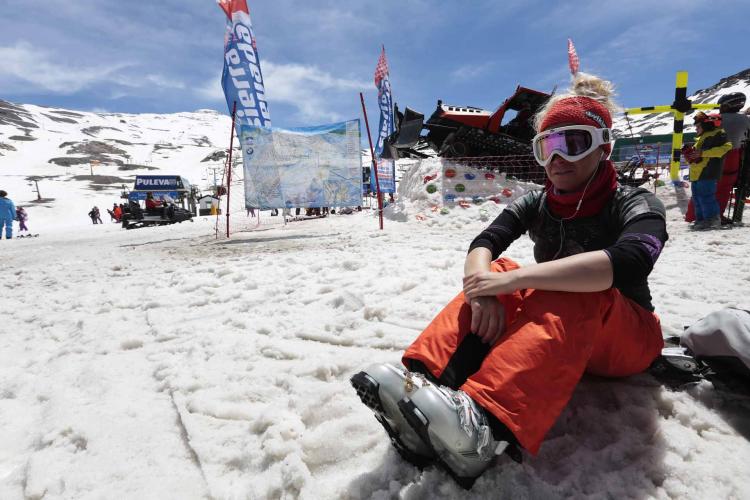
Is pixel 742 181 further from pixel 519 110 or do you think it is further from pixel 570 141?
pixel 570 141

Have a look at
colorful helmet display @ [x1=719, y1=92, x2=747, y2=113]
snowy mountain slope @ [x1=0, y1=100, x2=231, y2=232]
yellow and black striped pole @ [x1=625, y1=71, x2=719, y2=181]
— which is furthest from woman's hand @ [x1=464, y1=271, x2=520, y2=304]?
snowy mountain slope @ [x1=0, y1=100, x2=231, y2=232]

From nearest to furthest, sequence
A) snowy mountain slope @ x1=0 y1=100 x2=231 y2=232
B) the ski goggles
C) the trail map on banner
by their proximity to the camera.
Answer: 1. the ski goggles
2. the trail map on banner
3. snowy mountain slope @ x1=0 y1=100 x2=231 y2=232

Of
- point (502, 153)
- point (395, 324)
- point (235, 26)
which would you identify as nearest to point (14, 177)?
point (235, 26)

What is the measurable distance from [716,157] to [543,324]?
6.74 m

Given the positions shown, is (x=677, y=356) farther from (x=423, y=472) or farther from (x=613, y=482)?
(x=423, y=472)

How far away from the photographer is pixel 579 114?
60.5 inches

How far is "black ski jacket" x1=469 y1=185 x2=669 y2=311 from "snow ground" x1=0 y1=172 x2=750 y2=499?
1.80 ft

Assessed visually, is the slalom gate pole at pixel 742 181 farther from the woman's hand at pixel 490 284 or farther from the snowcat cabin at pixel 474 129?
the woman's hand at pixel 490 284

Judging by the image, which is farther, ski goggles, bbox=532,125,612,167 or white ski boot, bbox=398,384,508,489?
ski goggles, bbox=532,125,612,167

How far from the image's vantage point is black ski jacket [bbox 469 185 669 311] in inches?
48.7

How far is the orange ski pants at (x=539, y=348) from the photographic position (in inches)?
40.9

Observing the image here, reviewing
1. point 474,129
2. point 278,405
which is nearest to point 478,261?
point 278,405

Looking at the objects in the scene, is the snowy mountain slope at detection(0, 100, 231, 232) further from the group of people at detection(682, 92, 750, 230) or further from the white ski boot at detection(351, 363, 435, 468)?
the group of people at detection(682, 92, 750, 230)

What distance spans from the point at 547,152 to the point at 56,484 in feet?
7.19
